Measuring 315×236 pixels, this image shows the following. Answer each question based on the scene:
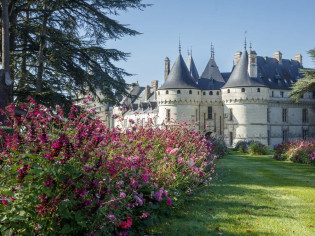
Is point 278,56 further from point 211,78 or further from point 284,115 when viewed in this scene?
point 211,78

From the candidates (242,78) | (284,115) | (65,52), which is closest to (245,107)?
(242,78)

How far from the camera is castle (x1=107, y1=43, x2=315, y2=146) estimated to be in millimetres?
35719

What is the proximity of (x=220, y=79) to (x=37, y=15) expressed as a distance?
27.6 meters

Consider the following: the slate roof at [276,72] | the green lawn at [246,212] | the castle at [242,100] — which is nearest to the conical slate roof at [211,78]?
the castle at [242,100]

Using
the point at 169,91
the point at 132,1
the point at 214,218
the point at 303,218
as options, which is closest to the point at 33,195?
the point at 214,218

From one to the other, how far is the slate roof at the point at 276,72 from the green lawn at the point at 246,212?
102 feet

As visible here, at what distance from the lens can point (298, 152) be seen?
663 inches

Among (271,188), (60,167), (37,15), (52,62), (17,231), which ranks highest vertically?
(37,15)

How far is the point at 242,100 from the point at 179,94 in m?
6.35

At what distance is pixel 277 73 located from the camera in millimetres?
40375

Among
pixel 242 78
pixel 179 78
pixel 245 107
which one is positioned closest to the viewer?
pixel 245 107

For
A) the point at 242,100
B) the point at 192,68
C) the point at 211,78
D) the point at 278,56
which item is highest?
the point at 278,56

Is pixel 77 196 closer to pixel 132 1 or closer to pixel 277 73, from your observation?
pixel 132 1

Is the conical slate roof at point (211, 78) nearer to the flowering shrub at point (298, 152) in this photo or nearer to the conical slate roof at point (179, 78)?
the conical slate roof at point (179, 78)
